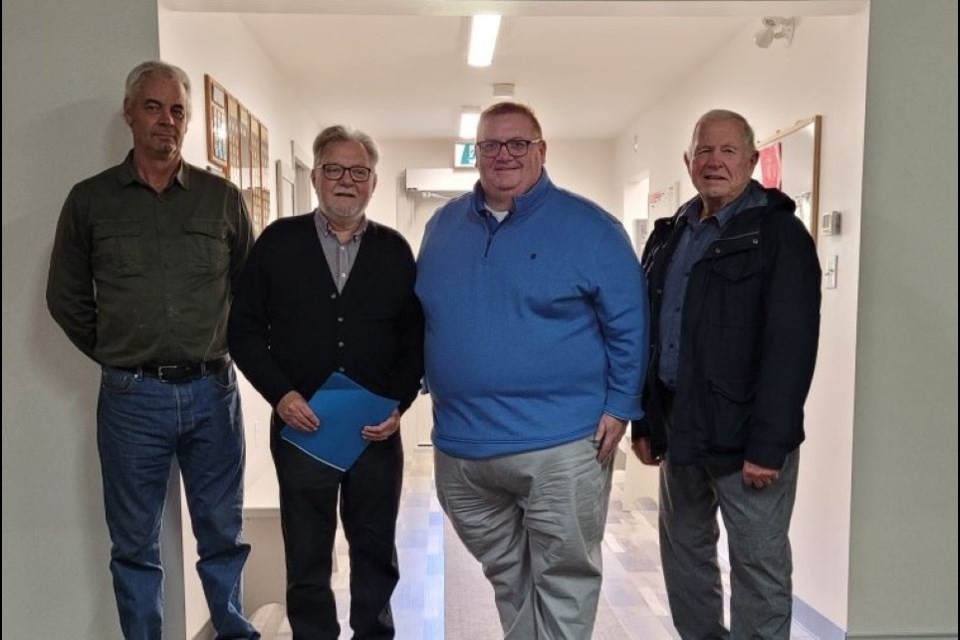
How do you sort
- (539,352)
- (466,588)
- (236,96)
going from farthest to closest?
(236,96) → (466,588) → (539,352)

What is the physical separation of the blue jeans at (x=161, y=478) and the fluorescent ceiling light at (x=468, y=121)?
3388mm

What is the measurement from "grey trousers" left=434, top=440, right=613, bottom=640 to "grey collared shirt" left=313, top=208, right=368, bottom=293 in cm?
50

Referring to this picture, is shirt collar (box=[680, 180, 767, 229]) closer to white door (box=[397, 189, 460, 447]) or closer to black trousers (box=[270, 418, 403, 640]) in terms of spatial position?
black trousers (box=[270, 418, 403, 640])

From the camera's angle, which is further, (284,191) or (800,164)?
(284,191)

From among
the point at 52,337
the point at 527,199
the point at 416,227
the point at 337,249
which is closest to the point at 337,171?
the point at 337,249

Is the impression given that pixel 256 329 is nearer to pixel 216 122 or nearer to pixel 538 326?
pixel 538 326

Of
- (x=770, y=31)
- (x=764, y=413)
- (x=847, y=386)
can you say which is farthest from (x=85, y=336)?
(x=770, y=31)

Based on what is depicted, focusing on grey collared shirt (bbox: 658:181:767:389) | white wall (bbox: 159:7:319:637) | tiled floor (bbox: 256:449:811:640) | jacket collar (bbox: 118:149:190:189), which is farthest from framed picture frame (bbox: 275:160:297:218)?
grey collared shirt (bbox: 658:181:767:389)

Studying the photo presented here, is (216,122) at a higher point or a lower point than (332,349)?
higher

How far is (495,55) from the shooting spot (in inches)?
153

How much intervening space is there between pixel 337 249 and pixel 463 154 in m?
4.35

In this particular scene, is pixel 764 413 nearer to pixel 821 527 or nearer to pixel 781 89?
pixel 821 527

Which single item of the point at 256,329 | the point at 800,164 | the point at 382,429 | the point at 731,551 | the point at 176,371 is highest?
the point at 800,164

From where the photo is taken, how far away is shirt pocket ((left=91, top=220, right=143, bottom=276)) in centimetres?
178
